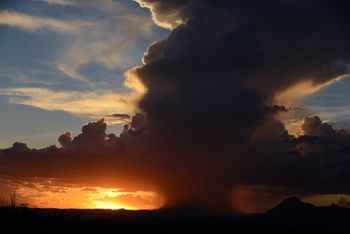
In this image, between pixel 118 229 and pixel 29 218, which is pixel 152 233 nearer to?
pixel 118 229

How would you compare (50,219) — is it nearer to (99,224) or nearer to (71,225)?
(71,225)

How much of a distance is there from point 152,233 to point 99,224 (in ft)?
34.4

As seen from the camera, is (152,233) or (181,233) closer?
(152,233)

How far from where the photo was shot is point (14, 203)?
81.2m

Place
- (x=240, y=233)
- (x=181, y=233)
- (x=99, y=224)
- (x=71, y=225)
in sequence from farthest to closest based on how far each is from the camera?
1. (x=240, y=233)
2. (x=181, y=233)
3. (x=99, y=224)
4. (x=71, y=225)

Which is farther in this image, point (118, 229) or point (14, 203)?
point (118, 229)

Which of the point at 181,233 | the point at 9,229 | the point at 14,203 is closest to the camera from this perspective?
the point at 9,229

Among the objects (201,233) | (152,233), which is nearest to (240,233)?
(201,233)

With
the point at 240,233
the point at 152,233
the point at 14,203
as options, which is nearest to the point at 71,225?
the point at 14,203

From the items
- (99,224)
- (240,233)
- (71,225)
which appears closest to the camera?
(71,225)

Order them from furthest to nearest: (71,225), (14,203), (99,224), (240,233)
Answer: (240,233) < (99,224) < (71,225) < (14,203)

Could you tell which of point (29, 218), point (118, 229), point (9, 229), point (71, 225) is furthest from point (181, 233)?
point (9, 229)

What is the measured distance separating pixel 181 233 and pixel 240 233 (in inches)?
1159

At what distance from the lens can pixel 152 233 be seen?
332 ft
